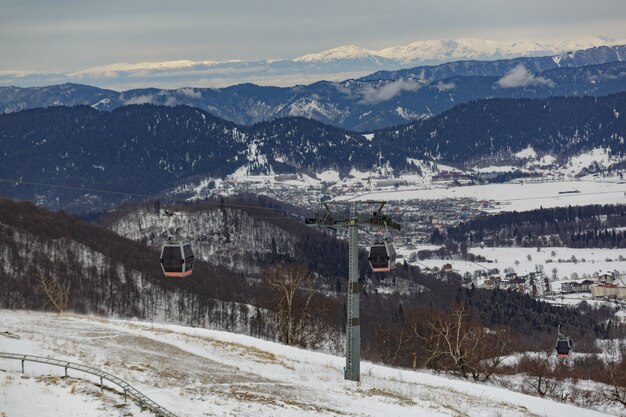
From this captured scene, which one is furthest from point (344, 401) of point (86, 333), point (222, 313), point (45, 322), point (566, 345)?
point (222, 313)

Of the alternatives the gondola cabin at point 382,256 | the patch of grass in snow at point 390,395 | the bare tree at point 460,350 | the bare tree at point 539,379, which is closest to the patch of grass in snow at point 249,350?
the patch of grass in snow at point 390,395

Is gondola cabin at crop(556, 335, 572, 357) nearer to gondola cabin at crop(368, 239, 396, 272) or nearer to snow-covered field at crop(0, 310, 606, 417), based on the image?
snow-covered field at crop(0, 310, 606, 417)

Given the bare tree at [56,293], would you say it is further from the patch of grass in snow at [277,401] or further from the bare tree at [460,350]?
the patch of grass in snow at [277,401]

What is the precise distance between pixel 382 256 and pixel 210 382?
13108mm

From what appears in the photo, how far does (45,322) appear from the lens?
67.6 m

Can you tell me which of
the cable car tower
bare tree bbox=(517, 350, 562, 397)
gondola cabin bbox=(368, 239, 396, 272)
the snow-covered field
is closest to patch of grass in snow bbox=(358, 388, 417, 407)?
the snow-covered field

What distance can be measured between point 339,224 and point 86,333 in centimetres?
2147

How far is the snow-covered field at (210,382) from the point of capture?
1458 inches

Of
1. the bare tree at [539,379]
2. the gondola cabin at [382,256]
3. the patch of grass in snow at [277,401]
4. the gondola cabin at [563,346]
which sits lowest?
the bare tree at [539,379]

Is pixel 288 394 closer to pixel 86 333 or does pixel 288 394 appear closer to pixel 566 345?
pixel 86 333

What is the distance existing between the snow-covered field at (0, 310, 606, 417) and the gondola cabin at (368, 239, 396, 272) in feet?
24.3

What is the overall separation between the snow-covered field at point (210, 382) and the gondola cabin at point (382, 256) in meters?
7.42

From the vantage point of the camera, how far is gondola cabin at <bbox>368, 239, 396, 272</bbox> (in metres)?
51.4

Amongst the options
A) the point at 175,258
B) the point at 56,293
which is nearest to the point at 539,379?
the point at 175,258
